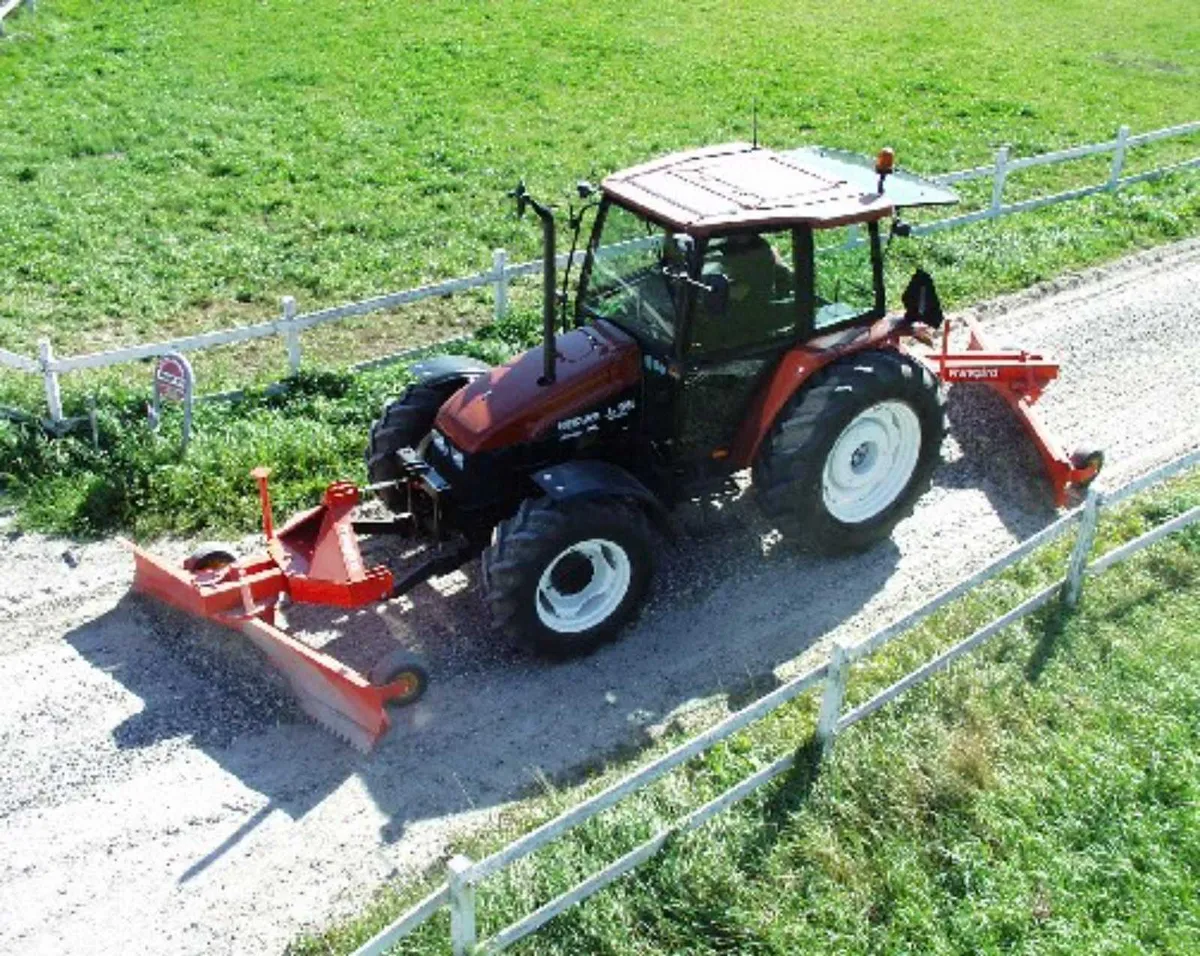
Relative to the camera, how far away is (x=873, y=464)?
945cm

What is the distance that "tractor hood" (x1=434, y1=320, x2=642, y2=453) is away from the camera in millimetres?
8461

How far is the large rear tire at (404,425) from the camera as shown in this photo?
9.23 metres

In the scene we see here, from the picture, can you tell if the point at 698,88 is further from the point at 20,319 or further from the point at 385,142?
the point at 20,319

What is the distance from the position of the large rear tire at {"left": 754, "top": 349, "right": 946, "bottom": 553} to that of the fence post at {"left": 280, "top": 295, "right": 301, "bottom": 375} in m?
4.37

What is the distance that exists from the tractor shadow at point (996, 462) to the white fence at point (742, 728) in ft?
3.25

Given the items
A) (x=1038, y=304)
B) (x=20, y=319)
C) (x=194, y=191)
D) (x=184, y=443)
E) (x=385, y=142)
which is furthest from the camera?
(x=385, y=142)

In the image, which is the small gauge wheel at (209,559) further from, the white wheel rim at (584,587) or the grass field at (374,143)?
the white wheel rim at (584,587)

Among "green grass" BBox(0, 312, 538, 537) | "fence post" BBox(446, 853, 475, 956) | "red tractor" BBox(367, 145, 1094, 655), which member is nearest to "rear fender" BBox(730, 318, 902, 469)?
"red tractor" BBox(367, 145, 1094, 655)

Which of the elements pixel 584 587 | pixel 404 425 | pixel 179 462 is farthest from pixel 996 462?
pixel 179 462

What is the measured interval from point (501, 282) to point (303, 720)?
18.4 feet

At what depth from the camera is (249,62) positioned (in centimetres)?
2022

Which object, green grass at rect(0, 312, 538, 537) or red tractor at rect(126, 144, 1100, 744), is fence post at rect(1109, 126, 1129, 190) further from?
green grass at rect(0, 312, 538, 537)

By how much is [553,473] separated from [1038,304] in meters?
7.25

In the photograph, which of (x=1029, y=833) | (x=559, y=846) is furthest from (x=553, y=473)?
(x=1029, y=833)
